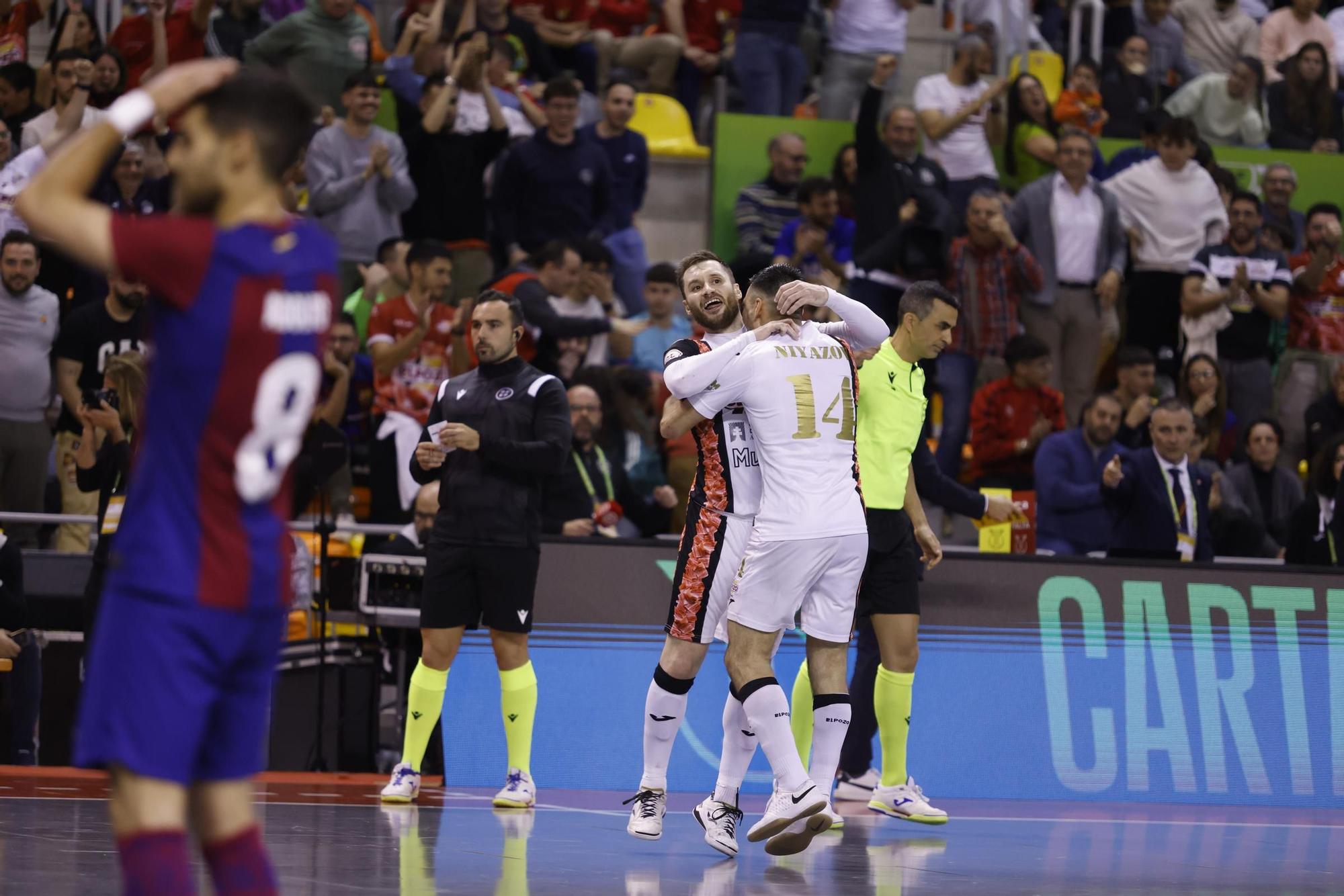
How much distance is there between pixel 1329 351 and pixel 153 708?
14542 millimetres

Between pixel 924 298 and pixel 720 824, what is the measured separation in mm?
3004

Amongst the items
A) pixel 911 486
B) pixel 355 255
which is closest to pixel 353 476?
pixel 355 255

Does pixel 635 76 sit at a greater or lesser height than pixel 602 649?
greater

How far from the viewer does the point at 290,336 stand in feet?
13.1

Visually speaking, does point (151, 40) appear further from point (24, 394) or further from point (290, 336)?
point (290, 336)

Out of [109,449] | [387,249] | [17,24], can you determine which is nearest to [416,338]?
[387,249]

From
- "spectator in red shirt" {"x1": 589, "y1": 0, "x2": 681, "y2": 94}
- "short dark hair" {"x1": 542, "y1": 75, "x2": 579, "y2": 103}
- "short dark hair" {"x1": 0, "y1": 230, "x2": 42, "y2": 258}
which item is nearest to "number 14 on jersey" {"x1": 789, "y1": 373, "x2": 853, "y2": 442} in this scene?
"short dark hair" {"x1": 0, "y1": 230, "x2": 42, "y2": 258}

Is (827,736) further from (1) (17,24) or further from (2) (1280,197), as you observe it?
(2) (1280,197)

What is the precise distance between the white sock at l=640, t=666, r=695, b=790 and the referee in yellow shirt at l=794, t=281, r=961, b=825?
1.45 meters

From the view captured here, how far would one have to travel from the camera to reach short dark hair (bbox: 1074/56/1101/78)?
17922 mm

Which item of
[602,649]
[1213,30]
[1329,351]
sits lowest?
[602,649]

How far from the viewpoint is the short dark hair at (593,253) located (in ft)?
46.4

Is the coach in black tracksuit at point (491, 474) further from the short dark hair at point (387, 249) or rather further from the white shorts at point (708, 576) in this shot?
the short dark hair at point (387, 249)

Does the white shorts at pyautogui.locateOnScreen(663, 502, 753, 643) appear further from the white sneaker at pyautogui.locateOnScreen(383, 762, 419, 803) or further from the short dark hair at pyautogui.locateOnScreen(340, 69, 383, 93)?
the short dark hair at pyautogui.locateOnScreen(340, 69, 383, 93)
